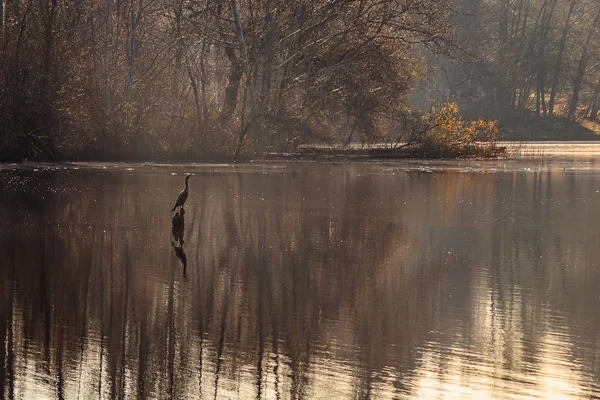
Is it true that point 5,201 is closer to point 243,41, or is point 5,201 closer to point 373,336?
point 373,336

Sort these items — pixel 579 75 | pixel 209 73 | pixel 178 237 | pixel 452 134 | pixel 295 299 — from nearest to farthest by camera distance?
pixel 295 299, pixel 178 237, pixel 452 134, pixel 209 73, pixel 579 75

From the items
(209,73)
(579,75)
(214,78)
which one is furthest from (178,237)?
(579,75)

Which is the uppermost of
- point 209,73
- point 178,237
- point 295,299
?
point 209,73

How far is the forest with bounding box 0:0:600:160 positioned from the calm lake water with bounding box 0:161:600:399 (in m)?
12.0

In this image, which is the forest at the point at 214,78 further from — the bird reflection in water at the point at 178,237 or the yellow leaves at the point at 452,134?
the bird reflection in water at the point at 178,237

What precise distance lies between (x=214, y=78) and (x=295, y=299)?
113 ft

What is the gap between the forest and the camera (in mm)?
34625

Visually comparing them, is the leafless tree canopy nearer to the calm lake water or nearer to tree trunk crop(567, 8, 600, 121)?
the calm lake water

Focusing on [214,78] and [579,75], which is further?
[579,75]

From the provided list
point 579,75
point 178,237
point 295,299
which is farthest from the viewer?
point 579,75

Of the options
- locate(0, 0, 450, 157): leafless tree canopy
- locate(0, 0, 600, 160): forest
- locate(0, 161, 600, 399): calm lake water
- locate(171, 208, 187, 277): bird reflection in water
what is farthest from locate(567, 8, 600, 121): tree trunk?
locate(171, 208, 187, 277): bird reflection in water

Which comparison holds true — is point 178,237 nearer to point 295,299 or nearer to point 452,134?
point 295,299

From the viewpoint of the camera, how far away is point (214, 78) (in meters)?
45.3

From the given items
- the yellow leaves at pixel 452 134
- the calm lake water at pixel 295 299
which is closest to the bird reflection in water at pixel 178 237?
the calm lake water at pixel 295 299
